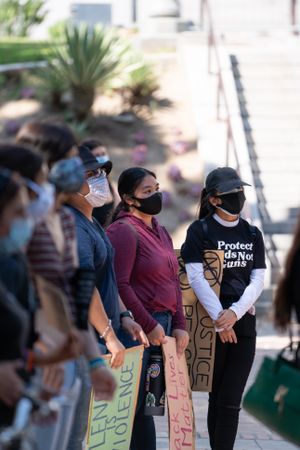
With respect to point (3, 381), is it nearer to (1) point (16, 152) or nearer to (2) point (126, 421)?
(1) point (16, 152)

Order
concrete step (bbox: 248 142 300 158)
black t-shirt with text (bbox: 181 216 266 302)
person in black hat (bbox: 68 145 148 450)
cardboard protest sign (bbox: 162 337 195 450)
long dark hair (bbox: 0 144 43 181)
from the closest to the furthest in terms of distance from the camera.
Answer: long dark hair (bbox: 0 144 43 181) < person in black hat (bbox: 68 145 148 450) < cardboard protest sign (bbox: 162 337 195 450) < black t-shirt with text (bbox: 181 216 266 302) < concrete step (bbox: 248 142 300 158)

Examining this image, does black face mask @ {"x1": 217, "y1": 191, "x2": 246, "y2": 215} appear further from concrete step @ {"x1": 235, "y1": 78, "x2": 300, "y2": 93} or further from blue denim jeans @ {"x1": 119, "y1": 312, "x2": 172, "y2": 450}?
concrete step @ {"x1": 235, "y1": 78, "x2": 300, "y2": 93}

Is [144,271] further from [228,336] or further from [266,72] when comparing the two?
[266,72]

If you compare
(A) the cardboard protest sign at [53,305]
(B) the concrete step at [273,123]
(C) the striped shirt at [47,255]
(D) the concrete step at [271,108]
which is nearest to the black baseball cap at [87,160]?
(C) the striped shirt at [47,255]

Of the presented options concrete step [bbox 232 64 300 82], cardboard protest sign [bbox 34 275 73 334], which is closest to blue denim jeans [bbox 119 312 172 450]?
cardboard protest sign [bbox 34 275 73 334]

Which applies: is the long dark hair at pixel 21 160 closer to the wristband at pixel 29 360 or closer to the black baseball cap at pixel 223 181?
the wristband at pixel 29 360

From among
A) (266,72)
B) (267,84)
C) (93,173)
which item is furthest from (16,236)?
(266,72)

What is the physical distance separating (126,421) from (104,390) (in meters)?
1.88

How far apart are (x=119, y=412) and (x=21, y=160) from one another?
8.27 ft

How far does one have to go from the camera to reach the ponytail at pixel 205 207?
712 cm

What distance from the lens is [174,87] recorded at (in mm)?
20641

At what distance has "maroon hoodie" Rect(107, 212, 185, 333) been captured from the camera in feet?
21.3

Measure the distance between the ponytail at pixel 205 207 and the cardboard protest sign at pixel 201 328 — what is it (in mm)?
267

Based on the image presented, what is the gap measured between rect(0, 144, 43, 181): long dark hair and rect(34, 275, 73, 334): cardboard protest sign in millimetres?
350
